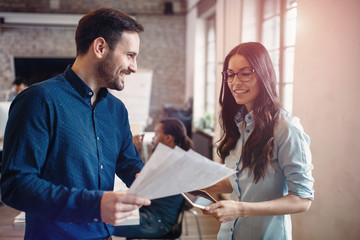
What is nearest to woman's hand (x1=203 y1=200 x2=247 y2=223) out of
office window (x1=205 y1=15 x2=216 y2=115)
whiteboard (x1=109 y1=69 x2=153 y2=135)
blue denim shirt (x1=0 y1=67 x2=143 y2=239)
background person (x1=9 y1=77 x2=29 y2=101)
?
blue denim shirt (x1=0 y1=67 x2=143 y2=239)

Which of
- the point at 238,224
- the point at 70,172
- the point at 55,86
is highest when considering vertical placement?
the point at 55,86

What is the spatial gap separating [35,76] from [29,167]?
23.3 ft

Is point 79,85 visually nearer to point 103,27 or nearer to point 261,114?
point 103,27

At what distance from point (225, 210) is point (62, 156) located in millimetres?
545

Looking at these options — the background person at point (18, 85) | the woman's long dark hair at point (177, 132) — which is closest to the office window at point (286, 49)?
the woman's long dark hair at point (177, 132)

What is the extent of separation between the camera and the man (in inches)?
33.5

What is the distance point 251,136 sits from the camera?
130 cm

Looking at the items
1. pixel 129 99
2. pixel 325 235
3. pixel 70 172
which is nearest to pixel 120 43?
pixel 70 172

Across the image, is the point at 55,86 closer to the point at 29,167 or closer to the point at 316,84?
the point at 29,167

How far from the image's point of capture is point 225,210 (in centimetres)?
112

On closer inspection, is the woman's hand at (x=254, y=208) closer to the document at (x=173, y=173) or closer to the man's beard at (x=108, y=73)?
the document at (x=173, y=173)

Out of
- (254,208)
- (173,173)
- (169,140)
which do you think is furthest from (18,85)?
(173,173)

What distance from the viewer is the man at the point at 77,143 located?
33.5 inches

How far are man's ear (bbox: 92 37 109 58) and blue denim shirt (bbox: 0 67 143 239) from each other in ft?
0.35
